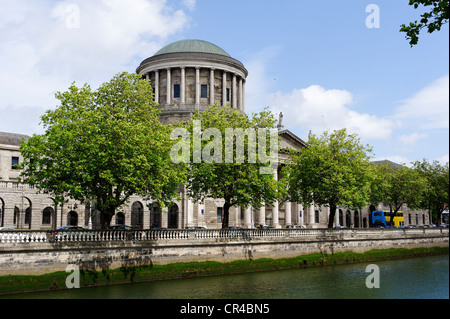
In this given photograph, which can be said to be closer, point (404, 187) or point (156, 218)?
point (156, 218)

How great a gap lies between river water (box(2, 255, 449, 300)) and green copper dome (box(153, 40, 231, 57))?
52721 mm

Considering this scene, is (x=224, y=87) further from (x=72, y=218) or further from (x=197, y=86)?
(x=72, y=218)

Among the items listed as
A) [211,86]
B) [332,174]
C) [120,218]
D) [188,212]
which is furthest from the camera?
[211,86]

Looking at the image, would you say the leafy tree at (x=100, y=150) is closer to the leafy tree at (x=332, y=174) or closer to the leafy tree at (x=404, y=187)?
the leafy tree at (x=332, y=174)

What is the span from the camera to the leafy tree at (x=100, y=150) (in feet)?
94.3

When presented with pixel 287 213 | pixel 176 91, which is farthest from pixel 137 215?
pixel 176 91

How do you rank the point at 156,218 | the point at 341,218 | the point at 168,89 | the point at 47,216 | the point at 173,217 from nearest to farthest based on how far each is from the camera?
the point at 47,216, the point at 173,217, the point at 156,218, the point at 168,89, the point at 341,218

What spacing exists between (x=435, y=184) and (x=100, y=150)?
56758 millimetres

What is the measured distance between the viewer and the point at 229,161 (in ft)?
122

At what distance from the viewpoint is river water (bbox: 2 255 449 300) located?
2552cm
